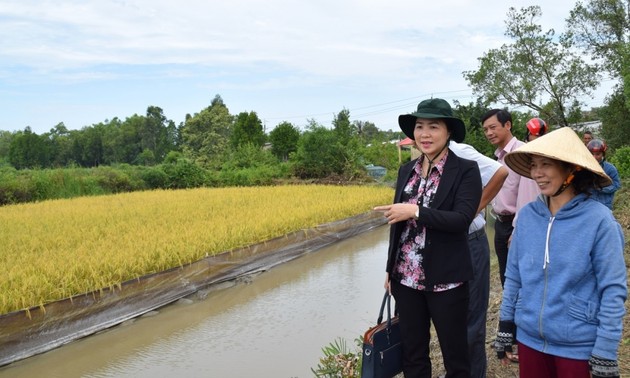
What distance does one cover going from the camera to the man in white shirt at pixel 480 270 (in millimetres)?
2135

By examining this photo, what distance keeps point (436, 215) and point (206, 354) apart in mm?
2772

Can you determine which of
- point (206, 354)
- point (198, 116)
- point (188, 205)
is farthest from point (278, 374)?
point (198, 116)

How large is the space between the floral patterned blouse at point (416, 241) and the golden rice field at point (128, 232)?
3.43 meters

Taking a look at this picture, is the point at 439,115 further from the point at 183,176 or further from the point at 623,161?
the point at 183,176

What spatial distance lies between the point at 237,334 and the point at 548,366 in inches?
128

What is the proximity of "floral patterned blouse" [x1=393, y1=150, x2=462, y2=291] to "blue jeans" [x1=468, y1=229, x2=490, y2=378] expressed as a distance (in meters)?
0.37

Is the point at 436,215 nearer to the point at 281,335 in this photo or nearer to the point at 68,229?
the point at 281,335

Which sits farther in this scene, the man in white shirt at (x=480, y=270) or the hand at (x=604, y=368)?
the man in white shirt at (x=480, y=270)

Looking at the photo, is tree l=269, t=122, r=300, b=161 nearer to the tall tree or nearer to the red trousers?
the red trousers

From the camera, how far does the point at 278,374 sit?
347cm

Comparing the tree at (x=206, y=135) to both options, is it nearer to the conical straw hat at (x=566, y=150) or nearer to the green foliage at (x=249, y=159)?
the green foliage at (x=249, y=159)

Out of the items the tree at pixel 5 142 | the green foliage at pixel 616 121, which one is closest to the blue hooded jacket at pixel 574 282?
the green foliage at pixel 616 121

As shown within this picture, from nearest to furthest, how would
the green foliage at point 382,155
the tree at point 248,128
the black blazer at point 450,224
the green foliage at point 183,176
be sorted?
the black blazer at point 450,224, the green foliage at point 183,176, the green foliage at point 382,155, the tree at point 248,128

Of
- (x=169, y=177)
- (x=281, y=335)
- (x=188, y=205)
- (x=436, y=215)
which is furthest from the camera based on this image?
(x=169, y=177)
